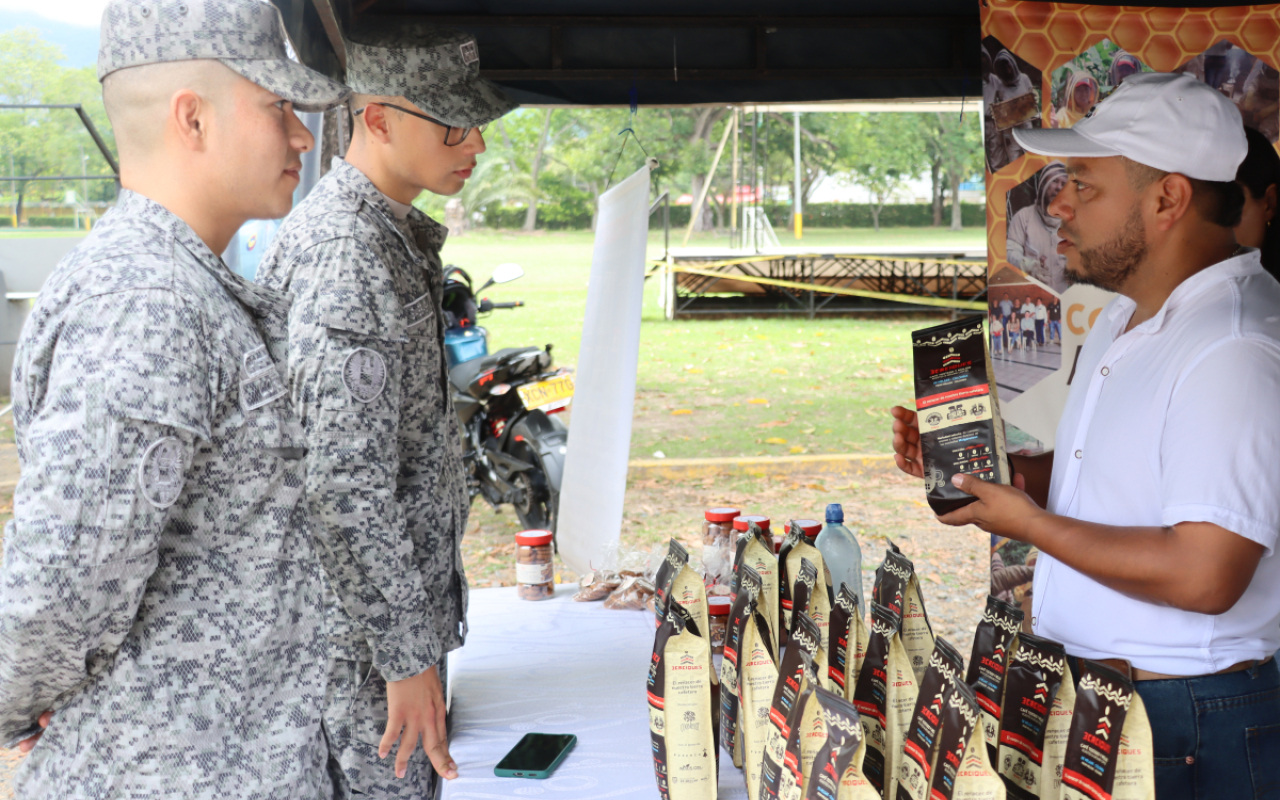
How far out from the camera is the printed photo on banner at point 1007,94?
2.68m

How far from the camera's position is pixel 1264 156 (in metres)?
1.42

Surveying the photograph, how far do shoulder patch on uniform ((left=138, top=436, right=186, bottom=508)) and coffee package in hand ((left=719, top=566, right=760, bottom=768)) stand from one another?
0.72m

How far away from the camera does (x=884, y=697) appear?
3.70 ft

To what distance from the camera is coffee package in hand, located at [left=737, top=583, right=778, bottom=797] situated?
3.84ft

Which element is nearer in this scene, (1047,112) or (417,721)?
(417,721)

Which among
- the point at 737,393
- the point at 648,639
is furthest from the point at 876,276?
the point at 648,639

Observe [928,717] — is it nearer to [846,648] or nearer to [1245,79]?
[846,648]

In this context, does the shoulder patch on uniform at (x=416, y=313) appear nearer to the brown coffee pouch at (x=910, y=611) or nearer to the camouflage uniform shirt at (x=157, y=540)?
the camouflage uniform shirt at (x=157, y=540)

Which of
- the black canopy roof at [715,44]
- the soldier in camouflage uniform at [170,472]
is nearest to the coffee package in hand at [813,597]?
the soldier in camouflage uniform at [170,472]

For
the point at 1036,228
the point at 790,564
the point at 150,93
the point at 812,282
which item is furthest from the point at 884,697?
the point at 812,282

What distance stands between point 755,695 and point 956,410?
0.49m

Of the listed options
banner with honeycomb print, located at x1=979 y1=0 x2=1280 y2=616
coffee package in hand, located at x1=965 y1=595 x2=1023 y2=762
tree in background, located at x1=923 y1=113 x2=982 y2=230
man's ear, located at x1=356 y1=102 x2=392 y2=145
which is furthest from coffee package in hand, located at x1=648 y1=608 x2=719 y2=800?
tree in background, located at x1=923 y1=113 x2=982 y2=230

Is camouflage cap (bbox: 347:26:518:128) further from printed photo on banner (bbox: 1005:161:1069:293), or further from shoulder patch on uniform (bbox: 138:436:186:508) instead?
printed photo on banner (bbox: 1005:161:1069:293)

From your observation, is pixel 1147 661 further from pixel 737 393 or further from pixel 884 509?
pixel 737 393
